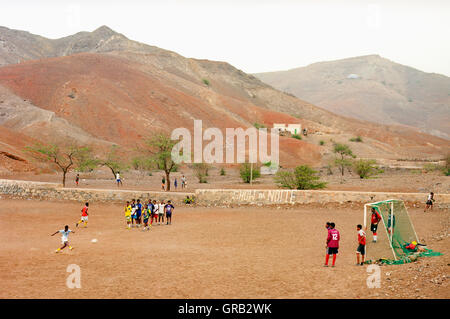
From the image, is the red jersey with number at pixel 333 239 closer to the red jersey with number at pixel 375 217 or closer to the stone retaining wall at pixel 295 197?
the red jersey with number at pixel 375 217

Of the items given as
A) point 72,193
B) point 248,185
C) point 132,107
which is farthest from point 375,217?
point 132,107

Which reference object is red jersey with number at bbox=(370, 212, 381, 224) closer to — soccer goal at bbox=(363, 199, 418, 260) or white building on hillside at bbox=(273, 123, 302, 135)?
soccer goal at bbox=(363, 199, 418, 260)

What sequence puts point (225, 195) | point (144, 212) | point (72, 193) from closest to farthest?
1. point (144, 212)
2. point (225, 195)
3. point (72, 193)

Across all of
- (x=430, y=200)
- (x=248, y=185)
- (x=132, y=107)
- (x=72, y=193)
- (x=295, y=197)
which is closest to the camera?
(x=430, y=200)

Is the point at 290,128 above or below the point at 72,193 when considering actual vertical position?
above

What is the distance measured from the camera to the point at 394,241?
43.1 feet

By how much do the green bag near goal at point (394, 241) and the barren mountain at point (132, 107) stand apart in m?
48.5

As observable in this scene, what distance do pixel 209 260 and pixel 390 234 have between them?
5655 millimetres

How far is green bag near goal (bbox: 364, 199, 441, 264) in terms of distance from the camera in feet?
40.4

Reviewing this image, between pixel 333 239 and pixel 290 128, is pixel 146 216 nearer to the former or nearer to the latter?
pixel 333 239

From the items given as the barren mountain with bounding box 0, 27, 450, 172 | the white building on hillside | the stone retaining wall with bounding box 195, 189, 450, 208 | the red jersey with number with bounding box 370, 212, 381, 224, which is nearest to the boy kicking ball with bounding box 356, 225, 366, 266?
the red jersey with number with bounding box 370, 212, 381, 224

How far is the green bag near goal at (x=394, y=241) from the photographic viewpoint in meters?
12.3

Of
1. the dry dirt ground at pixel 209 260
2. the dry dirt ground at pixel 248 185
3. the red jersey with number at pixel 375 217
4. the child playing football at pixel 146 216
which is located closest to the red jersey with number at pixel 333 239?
the dry dirt ground at pixel 209 260
